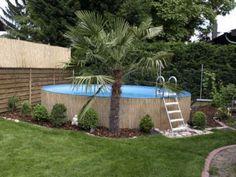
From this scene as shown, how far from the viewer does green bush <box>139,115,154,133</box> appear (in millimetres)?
9000

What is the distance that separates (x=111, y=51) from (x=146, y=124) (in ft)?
6.62

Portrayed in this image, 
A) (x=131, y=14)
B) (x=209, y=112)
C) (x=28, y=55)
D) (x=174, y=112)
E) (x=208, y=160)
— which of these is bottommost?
(x=208, y=160)

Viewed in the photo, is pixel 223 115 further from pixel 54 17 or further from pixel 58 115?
pixel 54 17

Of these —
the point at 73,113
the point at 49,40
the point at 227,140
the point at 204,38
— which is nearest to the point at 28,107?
the point at 73,113

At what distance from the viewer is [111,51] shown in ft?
28.4

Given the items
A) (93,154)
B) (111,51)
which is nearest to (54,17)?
(111,51)

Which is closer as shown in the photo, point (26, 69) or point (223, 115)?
point (223, 115)

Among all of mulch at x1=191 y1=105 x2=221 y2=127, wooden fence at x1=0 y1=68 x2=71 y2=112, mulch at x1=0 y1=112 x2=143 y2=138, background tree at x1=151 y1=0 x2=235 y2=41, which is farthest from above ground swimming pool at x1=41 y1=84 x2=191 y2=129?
background tree at x1=151 y1=0 x2=235 y2=41

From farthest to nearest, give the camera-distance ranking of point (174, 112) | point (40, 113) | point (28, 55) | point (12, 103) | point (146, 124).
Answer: point (28, 55) < point (12, 103) < point (174, 112) < point (40, 113) < point (146, 124)

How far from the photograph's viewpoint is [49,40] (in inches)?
764

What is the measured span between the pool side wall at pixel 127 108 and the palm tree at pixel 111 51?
0.49 m

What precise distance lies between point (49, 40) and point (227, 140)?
13068 millimetres

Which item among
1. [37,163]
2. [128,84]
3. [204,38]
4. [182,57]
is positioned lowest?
[37,163]

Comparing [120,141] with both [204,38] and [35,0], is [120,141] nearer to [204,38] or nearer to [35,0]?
[35,0]
